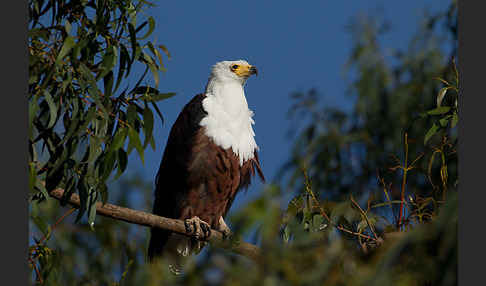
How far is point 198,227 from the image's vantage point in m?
4.20

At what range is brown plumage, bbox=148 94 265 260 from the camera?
14.1 feet

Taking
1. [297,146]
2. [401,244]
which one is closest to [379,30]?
[297,146]

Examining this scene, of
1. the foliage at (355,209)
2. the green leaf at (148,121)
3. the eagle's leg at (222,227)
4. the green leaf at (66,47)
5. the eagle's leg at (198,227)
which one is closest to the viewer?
the foliage at (355,209)

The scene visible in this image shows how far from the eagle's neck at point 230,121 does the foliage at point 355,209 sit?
1.13ft

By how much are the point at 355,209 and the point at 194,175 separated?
1.19m

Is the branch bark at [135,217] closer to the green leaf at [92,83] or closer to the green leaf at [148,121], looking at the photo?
the green leaf at [148,121]

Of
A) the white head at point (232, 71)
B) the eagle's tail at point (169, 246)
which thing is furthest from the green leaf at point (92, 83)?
the white head at point (232, 71)

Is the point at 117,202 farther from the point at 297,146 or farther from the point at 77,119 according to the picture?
the point at 77,119

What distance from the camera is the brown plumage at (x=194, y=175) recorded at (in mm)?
4301

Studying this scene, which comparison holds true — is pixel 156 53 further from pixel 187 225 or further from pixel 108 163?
pixel 187 225

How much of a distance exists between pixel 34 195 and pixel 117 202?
155 cm

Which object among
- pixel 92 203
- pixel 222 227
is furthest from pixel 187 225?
pixel 92 203

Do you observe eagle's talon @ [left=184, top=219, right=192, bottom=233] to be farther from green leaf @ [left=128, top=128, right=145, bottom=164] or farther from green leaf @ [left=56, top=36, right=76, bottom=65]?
green leaf @ [left=56, top=36, right=76, bottom=65]

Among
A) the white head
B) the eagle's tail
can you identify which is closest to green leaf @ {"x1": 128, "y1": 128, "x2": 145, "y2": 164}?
the eagle's tail
